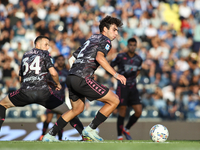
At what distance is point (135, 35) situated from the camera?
43.3 ft

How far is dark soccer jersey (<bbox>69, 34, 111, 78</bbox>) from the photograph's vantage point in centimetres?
528

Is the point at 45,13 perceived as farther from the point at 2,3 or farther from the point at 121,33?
the point at 121,33

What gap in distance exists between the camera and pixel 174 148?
4090 mm

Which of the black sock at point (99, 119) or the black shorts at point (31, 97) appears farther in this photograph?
the black shorts at point (31, 97)

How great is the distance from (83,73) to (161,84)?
696 centimetres

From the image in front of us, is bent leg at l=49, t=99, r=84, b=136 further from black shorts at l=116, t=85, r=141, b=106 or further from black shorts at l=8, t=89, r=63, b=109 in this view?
black shorts at l=116, t=85, r=141, b=106

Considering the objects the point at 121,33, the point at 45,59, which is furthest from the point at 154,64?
the point at 45,59

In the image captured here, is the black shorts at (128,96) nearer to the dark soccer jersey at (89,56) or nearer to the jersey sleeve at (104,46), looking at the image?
the dark soccer jersey at (89,56)

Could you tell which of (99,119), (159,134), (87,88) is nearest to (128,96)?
(159,134)

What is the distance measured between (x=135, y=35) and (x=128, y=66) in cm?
512

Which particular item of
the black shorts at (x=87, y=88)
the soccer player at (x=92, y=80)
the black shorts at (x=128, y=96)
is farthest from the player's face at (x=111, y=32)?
Answer: the black shorts at (x=128, y=96)

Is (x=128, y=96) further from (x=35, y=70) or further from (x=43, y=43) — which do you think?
(x=35, y=70)

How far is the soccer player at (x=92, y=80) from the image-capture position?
5.18 meters

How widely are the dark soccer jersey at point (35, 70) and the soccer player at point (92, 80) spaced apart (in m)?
0.73
